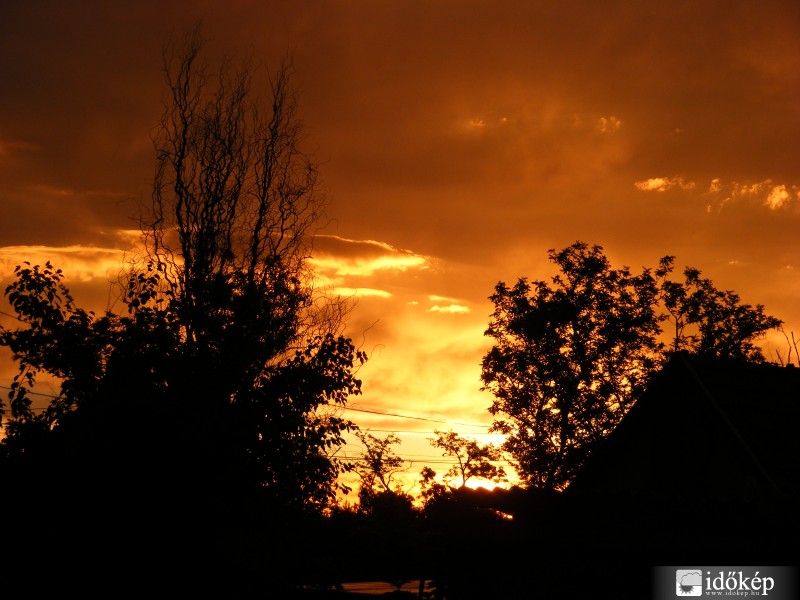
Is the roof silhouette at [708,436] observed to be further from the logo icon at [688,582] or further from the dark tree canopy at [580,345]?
the dark tree canopy at [580,345]

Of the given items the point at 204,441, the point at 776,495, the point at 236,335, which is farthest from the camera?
the point at 236,335

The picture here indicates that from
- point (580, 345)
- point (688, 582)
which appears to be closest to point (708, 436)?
point (688, 582)

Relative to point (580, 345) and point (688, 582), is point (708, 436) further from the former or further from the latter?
point (580, 345)

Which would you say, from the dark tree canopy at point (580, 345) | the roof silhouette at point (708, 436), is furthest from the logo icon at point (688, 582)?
the dark tree canopy at point (580, 345)

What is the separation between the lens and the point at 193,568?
26.0 feet

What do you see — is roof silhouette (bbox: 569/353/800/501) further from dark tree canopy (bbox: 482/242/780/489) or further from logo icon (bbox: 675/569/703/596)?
dark tree canopy (bbox: 482/242/780/489)

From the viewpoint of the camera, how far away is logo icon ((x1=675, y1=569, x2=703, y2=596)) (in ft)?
21.1

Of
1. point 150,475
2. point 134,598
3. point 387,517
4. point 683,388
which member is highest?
point 683,388

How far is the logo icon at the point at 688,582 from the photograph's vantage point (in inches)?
253

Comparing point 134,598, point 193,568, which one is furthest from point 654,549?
point 134,598

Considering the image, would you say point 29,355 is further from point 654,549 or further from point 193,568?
point 654,549

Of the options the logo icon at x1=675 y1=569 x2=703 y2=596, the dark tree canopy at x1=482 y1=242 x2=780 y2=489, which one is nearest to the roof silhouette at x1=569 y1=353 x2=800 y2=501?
the logo icon at x1=675 y1=569 x2=703 y2=596

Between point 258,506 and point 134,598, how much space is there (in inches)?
71.3

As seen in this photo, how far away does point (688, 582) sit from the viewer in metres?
→ 6.46
